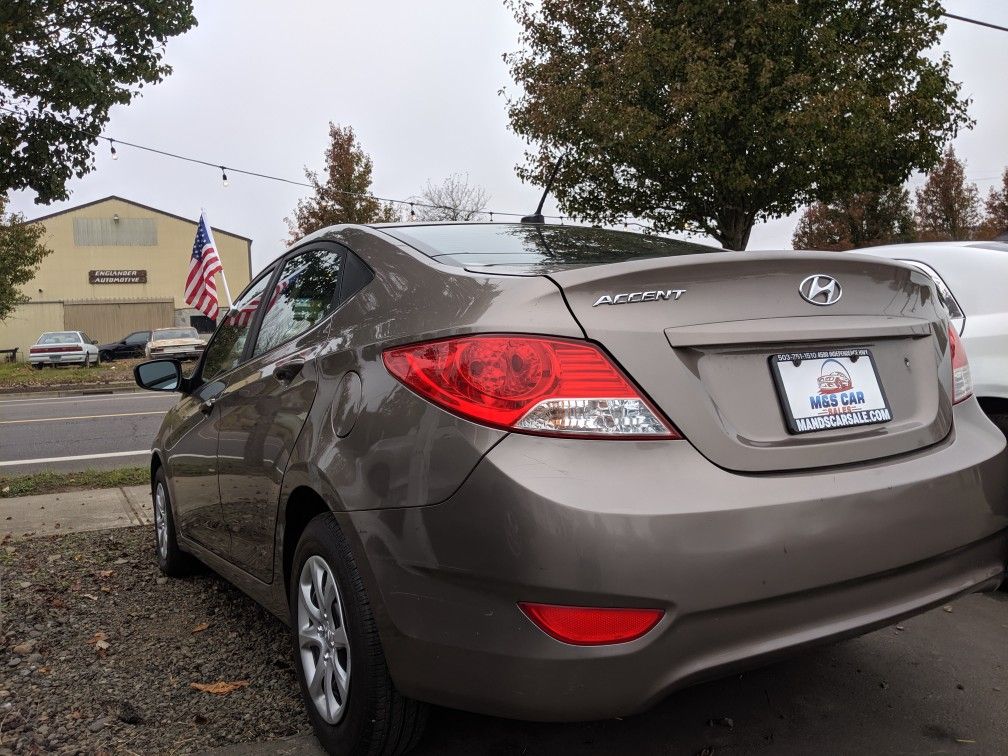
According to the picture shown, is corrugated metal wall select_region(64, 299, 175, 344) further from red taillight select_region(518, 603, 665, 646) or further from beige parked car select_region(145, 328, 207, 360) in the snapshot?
red taillight select_region(518, 603, 665, 646)

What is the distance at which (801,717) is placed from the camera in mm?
2729

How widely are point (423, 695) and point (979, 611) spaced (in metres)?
2.73

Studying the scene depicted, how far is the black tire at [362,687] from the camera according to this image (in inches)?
89.0

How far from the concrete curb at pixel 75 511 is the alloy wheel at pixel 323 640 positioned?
354 centimetres

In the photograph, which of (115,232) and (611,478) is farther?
(115,232)

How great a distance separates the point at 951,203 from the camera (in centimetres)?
4969

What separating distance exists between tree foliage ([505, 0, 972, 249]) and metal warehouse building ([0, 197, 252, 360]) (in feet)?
119

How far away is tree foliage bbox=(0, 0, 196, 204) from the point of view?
1062 centimetres

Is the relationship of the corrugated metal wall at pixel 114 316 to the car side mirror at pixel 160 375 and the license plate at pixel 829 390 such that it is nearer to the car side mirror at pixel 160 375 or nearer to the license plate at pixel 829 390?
the car side mirror at pixel 160 375

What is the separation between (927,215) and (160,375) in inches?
2126

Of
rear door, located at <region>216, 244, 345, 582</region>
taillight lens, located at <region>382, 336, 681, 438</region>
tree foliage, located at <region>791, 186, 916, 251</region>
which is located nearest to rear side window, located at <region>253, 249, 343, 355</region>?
rear door, located at <region>216, 244, 345, 582</region>

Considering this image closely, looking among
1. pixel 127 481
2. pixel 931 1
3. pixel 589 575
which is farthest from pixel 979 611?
pixel 931 1

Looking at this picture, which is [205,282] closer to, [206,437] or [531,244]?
[206,437]

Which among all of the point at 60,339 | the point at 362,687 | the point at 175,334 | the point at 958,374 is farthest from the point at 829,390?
the point at 60,339
